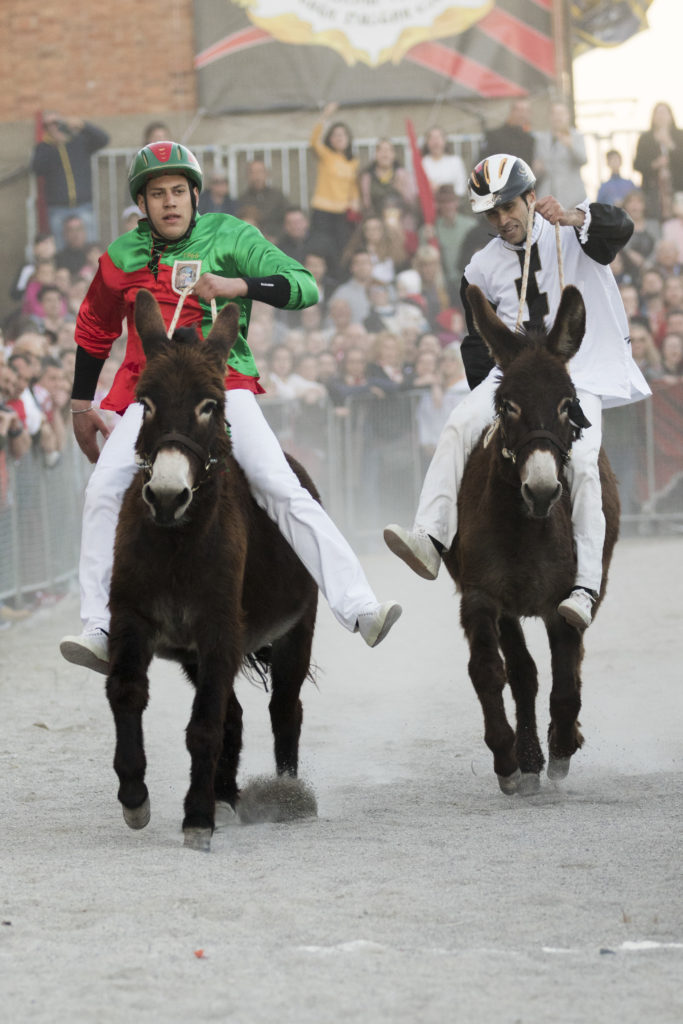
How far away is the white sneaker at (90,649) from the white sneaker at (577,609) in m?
1.89

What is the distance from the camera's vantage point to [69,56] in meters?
23.0

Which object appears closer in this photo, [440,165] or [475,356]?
[475,356]

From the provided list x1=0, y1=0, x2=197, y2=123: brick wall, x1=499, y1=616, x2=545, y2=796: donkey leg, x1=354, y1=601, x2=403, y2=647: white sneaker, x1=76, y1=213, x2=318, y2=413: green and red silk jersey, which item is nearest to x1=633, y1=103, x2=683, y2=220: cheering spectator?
x1=0, y1=0, x2=197, y2=123: brick wall

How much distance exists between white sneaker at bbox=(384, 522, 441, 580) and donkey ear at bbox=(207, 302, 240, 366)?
1.26 meters

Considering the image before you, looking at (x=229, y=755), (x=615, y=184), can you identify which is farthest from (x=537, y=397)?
(x=615, y=184)

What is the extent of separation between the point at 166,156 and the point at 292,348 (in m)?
11.4

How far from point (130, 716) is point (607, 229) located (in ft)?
10.5

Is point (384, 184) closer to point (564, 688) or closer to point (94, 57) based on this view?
point (94, 57)

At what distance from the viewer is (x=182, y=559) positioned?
221 inches

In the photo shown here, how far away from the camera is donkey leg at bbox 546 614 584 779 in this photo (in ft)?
21.9

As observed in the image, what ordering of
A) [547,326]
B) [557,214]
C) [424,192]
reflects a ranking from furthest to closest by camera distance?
[424,192] < [547,326] < [557,214]

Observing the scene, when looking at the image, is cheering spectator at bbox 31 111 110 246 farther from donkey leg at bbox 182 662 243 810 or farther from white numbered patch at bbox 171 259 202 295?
donkey leg at bbox 182 662 243 810

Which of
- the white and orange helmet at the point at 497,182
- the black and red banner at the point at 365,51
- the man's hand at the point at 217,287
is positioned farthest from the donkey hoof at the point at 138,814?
the black and red banner at the point at 365,51

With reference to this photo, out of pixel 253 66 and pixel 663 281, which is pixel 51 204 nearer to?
pixel 253 66
